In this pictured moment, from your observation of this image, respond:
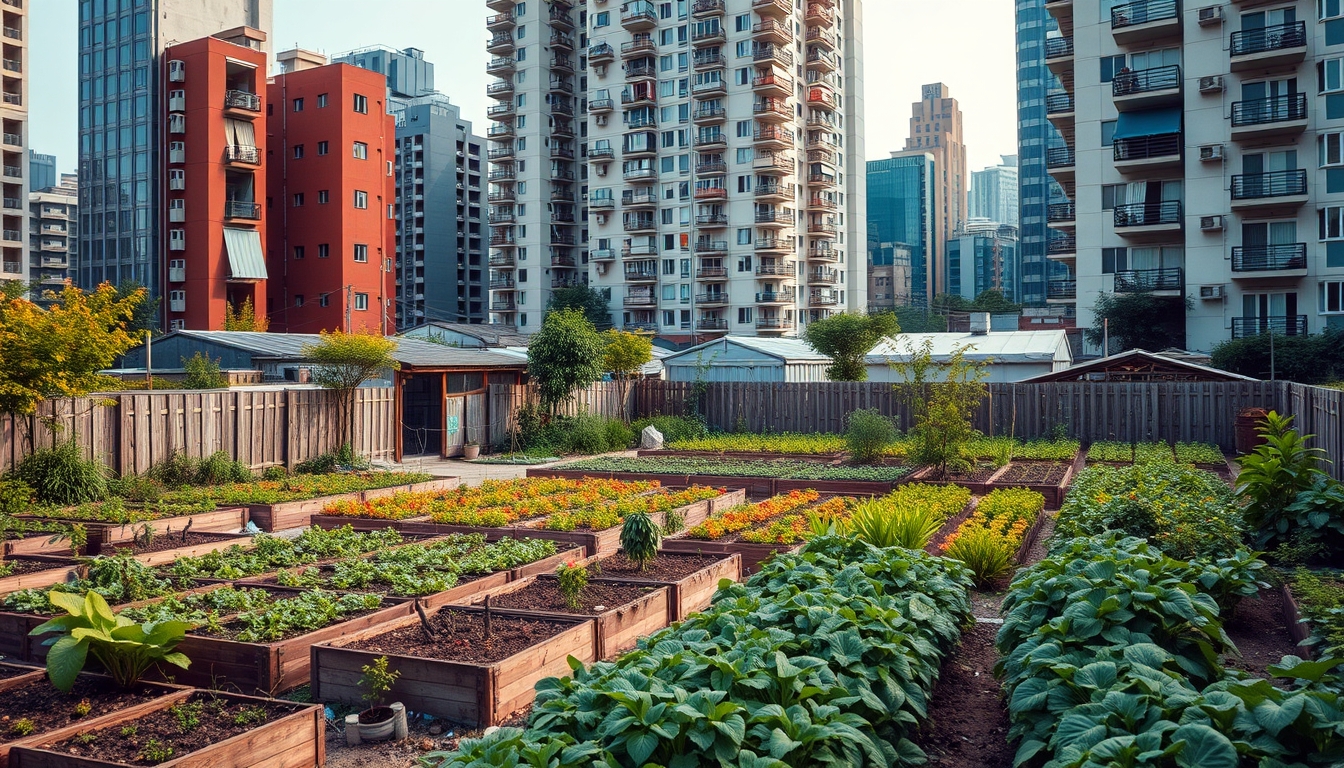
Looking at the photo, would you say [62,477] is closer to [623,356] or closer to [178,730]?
[178,730]

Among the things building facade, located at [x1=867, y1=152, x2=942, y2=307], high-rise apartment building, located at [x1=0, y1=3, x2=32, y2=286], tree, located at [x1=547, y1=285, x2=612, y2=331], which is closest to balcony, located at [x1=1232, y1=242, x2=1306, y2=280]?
tree, located at [x1=547, y1=285, x2=612, y2=331]

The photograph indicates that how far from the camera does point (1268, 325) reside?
4019 centimetres

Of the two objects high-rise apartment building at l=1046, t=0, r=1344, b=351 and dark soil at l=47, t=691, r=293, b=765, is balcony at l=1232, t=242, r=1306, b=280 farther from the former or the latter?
dark soil at l=47, t=691, r=293, b=765

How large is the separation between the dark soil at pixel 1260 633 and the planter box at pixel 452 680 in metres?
5.01

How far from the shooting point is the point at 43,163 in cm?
18650

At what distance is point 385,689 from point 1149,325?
43250 millimetres

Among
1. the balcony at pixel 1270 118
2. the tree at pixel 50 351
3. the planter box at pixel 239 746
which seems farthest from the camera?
the balcony at pixel 1270 118

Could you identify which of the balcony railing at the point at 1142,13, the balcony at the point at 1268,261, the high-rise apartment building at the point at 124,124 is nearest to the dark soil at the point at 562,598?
the balcony at the point at 1268,261

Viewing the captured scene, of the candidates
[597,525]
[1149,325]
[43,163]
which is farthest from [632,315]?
[43,163]

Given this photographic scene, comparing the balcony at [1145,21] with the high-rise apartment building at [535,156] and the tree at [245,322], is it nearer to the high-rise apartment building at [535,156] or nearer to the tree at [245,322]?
the tree at [245,322]

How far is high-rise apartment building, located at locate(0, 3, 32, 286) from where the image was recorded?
62594 millimetres

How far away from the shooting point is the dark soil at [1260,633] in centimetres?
695

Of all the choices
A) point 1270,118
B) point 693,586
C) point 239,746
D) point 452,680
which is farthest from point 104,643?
point 1270,118

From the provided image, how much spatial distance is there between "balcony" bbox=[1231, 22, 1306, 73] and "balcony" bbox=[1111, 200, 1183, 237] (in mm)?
6264
